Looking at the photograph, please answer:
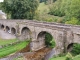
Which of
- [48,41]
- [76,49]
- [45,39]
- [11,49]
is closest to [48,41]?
[48,41]

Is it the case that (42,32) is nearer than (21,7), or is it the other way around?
(42,32)

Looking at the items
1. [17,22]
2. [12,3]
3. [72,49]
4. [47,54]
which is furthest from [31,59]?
[12,3]

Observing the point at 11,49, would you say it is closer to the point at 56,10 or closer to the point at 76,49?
the point at 76,49

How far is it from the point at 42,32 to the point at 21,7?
75.5 feet

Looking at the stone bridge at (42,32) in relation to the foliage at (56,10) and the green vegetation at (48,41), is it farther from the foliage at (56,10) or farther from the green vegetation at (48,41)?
the foliage at (56,10)

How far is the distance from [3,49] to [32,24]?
38.7ft

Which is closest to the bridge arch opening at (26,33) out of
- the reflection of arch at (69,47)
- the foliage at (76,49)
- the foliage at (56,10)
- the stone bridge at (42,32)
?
the stone bridge at (42,32)

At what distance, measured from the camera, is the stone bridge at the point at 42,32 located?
155 feet

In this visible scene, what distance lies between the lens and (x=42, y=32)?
6150 centimetres

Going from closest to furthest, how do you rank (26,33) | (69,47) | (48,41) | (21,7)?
(69,47)
(48,41)
(26,33)
(21,7)

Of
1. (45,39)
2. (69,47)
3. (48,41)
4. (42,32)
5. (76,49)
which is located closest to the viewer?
(76,49)

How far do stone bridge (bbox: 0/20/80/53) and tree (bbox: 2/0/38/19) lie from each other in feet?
16.2

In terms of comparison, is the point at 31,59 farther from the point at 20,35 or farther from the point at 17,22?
the point at 17,22

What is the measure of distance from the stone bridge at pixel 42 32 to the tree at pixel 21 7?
16.2 ft
